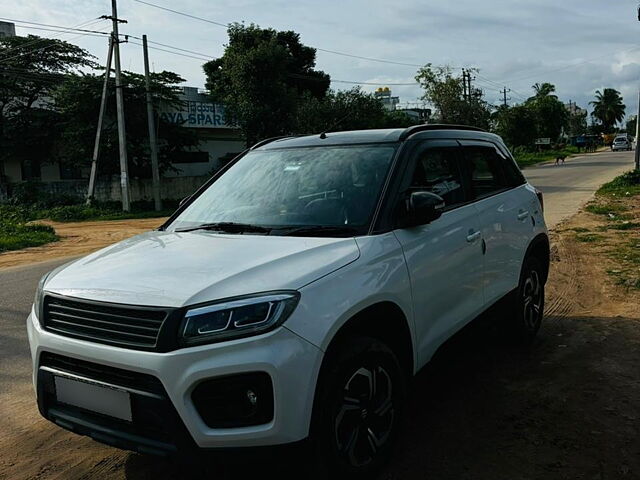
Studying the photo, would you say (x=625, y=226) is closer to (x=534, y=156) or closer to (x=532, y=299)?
(x=532, y=299)

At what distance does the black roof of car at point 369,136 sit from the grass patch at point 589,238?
6.16 m

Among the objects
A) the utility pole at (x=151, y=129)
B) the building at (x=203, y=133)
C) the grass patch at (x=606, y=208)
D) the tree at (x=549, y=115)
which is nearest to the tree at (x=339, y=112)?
the building at (x=203, y=133)

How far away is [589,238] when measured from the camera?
9.66m

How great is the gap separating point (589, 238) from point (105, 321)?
356 inches

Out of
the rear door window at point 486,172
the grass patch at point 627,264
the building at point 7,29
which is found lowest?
the grass patch at point 627,264

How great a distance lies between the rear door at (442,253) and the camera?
310cm

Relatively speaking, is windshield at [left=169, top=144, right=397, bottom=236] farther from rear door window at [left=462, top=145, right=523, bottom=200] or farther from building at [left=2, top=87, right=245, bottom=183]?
building at [left=2, top=87, right=245, bottom=183]

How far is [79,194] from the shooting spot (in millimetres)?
24375

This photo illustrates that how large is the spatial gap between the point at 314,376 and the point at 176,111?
30225 mm

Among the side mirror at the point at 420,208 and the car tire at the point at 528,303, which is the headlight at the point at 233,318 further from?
the car tire at the point at 528,303

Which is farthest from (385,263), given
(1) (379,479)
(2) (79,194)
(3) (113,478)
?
(2) (79,194)

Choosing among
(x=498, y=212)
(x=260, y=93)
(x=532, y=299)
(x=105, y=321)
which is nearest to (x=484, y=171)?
(x=498, y=212)

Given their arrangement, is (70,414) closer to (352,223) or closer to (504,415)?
(352,223)

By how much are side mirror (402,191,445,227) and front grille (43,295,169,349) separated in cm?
141
